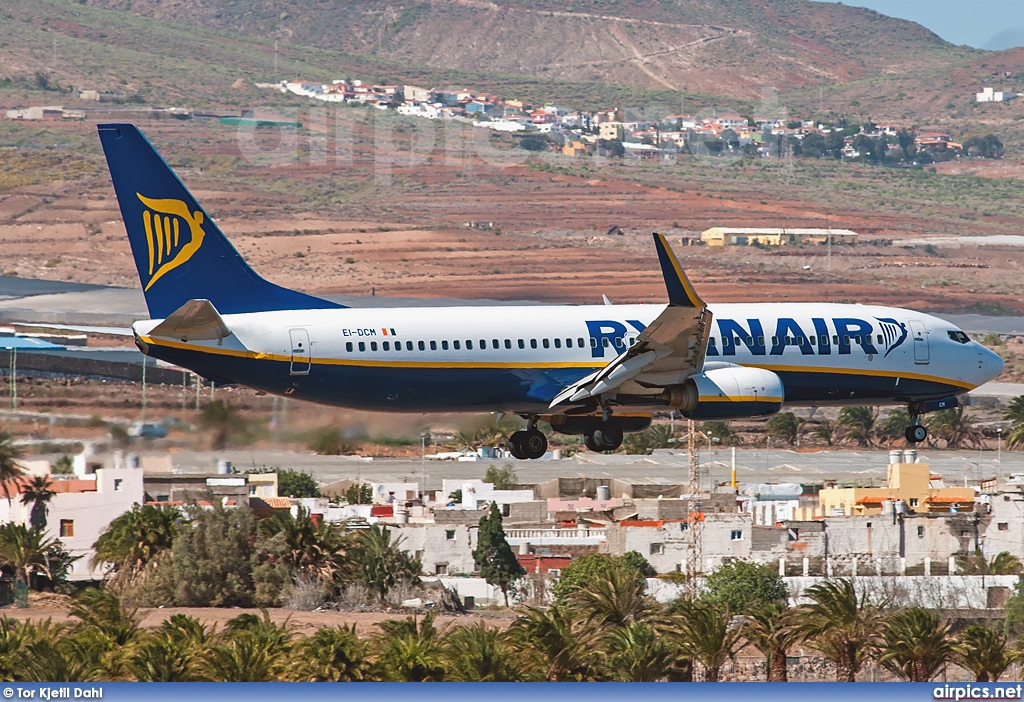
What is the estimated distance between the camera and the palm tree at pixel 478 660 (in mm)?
52000

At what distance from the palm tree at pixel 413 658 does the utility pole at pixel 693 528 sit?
29.5 m

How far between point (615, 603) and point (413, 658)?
17359 millimetres

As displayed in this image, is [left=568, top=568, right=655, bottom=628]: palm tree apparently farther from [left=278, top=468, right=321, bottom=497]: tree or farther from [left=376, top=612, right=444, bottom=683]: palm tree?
[left=278, top=468, right=321, bottom=497]: tree

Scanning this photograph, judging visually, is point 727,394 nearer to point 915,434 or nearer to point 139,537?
point 915,434

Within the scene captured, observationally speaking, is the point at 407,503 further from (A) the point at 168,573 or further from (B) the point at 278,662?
(B) the point at 278,662

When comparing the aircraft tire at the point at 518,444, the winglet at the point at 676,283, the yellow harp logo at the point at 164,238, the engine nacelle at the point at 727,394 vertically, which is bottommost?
the aircraft tire at the point at 518,444

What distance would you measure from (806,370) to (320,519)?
153 ft

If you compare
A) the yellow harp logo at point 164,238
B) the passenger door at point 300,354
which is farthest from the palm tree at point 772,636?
the yellow harp logo at point 164,238

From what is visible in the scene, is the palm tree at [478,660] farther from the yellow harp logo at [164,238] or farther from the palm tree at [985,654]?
the yellow harp logo at [164,238]

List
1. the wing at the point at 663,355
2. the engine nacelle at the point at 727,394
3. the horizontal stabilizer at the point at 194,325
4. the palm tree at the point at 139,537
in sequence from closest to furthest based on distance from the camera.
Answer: the horizontal stabilizer at the point at 194,325 < the wing at the point at 663,355 < the engine nacelle at the point at 727,394 < the palm tree at the point at 139,537

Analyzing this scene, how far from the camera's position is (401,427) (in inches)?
2057

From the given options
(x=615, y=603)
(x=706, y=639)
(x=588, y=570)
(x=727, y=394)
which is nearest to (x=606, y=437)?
(x=727, y=394)

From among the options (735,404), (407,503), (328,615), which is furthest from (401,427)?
(407,503)

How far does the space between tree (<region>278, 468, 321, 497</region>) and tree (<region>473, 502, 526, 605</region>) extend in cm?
2172
